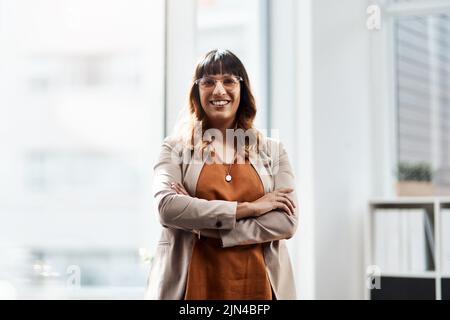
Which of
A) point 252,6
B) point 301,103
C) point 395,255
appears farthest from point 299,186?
point 252,6

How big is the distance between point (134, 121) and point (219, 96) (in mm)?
503

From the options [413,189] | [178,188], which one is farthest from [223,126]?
[413,189]

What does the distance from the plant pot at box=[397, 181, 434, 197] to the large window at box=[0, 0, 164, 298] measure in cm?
95

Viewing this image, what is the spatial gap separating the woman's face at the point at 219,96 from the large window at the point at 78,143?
1.26ft

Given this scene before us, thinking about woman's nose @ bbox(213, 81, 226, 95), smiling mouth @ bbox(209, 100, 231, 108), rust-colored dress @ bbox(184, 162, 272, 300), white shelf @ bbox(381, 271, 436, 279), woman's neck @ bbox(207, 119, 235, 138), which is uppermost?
woman's nose @ bbox(213, 81, 226, 95)

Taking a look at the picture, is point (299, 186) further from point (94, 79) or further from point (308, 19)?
point (94, 79)

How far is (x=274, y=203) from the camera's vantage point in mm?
1540

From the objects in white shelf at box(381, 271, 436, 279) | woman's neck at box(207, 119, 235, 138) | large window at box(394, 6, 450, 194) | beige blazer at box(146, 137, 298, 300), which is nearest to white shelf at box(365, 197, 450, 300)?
white shelf at box(381, 271, 436, 279)

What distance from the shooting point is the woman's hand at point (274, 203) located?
1.52 metres

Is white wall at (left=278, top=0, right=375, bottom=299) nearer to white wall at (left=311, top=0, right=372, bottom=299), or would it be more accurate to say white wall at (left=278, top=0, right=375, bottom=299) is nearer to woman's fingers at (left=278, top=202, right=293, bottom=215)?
white wall at (left=311, top=0, right=372, bottom=299)

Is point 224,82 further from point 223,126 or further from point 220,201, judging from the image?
point 220,201

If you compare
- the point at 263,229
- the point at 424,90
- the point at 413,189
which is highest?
the point at 424,90

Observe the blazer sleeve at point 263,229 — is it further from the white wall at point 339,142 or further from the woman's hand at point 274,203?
the white wall at point 339,142

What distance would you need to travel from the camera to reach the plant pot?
8.02 feet
